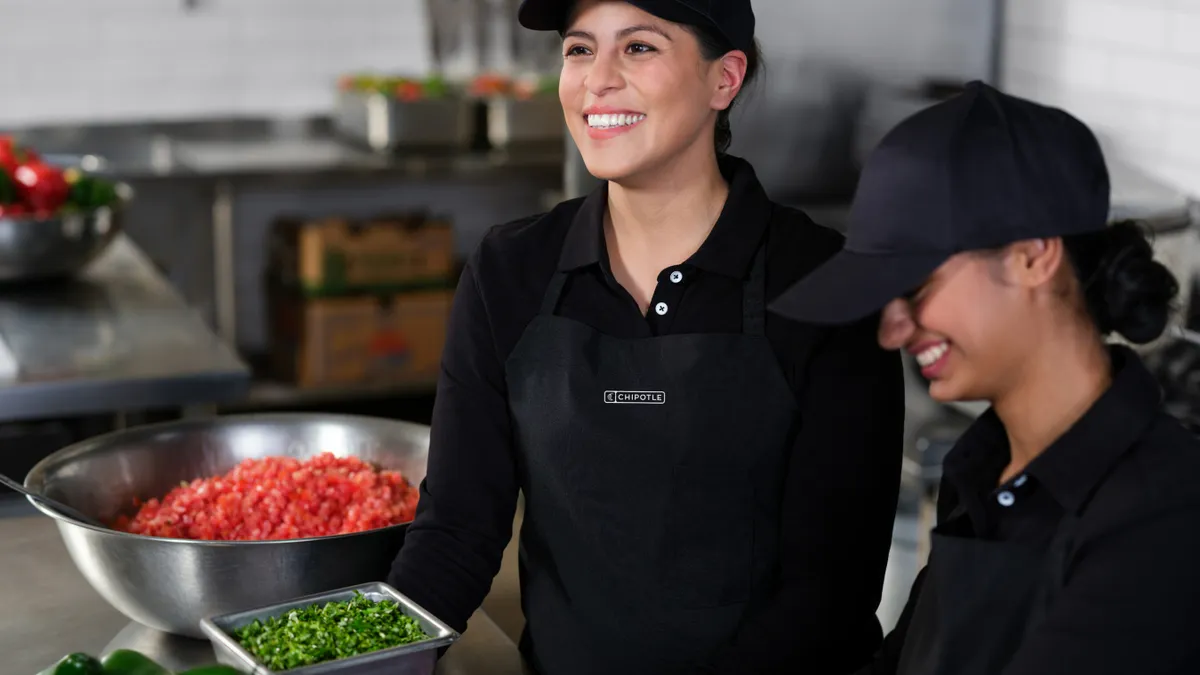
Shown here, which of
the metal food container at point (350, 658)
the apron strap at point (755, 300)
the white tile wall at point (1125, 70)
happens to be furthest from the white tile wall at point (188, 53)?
the metal food container at point (350, 658)

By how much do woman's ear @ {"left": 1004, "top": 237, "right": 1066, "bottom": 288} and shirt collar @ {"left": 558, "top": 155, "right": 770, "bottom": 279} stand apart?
615 millimetres

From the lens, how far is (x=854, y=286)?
1.45 meters

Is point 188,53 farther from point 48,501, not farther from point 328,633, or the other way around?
point 328,633

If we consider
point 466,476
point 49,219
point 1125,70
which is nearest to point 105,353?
point 49,219

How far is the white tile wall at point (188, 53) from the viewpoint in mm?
5855

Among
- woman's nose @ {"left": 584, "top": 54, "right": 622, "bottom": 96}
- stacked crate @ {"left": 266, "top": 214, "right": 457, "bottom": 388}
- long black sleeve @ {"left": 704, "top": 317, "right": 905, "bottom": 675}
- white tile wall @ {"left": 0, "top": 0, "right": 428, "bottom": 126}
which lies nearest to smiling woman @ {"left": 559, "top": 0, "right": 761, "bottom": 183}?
woman's nose @ {"left": 584, "top": 54, "right": 622, "bottom": 96}

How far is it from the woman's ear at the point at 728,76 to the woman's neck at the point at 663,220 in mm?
78

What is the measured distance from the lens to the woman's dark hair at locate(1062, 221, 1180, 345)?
1401 mm

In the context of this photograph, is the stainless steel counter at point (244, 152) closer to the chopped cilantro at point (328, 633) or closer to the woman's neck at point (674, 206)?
the woman's neck at point (674, 206)

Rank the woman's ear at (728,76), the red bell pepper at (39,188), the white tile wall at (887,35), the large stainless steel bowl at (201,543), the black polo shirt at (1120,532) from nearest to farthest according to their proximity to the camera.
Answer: the black polo shirt at (1120,532) → the large stainless steel bowl at (201,543) → the woman's ear at (728,76) → the red bell pepper at (39,188) → the white tile wall at (887,35)

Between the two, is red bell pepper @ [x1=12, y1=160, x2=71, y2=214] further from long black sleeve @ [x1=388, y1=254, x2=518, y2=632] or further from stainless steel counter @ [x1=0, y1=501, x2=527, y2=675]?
long black sleeve @ [x1=388, y1=254, x2=518, y2=632]

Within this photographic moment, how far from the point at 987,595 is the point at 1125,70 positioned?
254 centimetres

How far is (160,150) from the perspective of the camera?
5938 millimetres

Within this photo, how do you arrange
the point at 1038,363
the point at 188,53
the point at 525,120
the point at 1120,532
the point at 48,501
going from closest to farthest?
the point at 1120,532, the point at 1038,363, the point at 48,501, the point at 525,120, the point at 188,53
